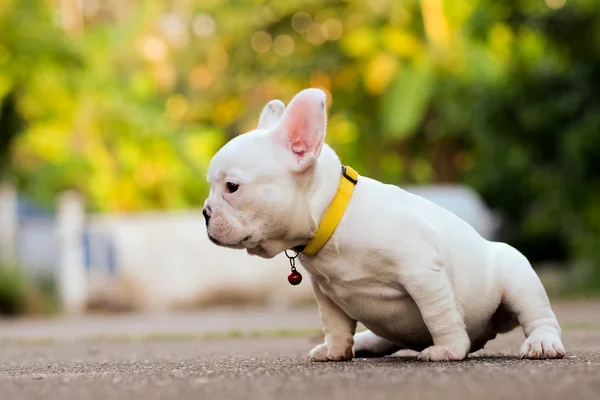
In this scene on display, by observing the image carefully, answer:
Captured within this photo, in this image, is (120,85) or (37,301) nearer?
(37,301)

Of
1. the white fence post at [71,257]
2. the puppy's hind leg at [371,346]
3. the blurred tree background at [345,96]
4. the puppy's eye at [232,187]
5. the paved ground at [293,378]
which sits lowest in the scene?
the paved ground at [293,378]

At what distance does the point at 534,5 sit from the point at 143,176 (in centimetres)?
927

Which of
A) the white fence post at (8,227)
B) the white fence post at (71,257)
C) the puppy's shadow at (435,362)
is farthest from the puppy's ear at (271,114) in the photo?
the white fence post at (71,257)

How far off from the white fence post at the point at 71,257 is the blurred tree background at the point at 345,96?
1052 millimetres

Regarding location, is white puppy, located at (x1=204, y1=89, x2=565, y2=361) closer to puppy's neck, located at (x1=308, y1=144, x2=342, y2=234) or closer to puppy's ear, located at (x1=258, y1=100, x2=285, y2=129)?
puppy's neck, located at (x1=308, y1=144, x2=342, y2=234)

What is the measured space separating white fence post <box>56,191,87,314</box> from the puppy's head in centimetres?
1301

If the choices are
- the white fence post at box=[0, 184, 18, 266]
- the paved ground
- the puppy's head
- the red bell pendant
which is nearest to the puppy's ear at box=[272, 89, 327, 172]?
the puppy's head

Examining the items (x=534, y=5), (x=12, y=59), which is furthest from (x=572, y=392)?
(x=12, y=59)

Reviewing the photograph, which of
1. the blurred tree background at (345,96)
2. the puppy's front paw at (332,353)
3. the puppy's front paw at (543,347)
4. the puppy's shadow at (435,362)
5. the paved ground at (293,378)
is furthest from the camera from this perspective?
the blurred tree background at (345,96)

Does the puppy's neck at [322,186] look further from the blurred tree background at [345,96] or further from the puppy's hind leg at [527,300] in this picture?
the blurred tree background at [345,96]

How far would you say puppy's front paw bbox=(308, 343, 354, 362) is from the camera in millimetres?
4207

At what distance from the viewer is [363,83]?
22.5 m

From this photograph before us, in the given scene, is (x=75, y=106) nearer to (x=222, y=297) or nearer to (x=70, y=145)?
(x=70, y=145)

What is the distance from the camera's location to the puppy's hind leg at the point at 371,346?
4.52 metres
